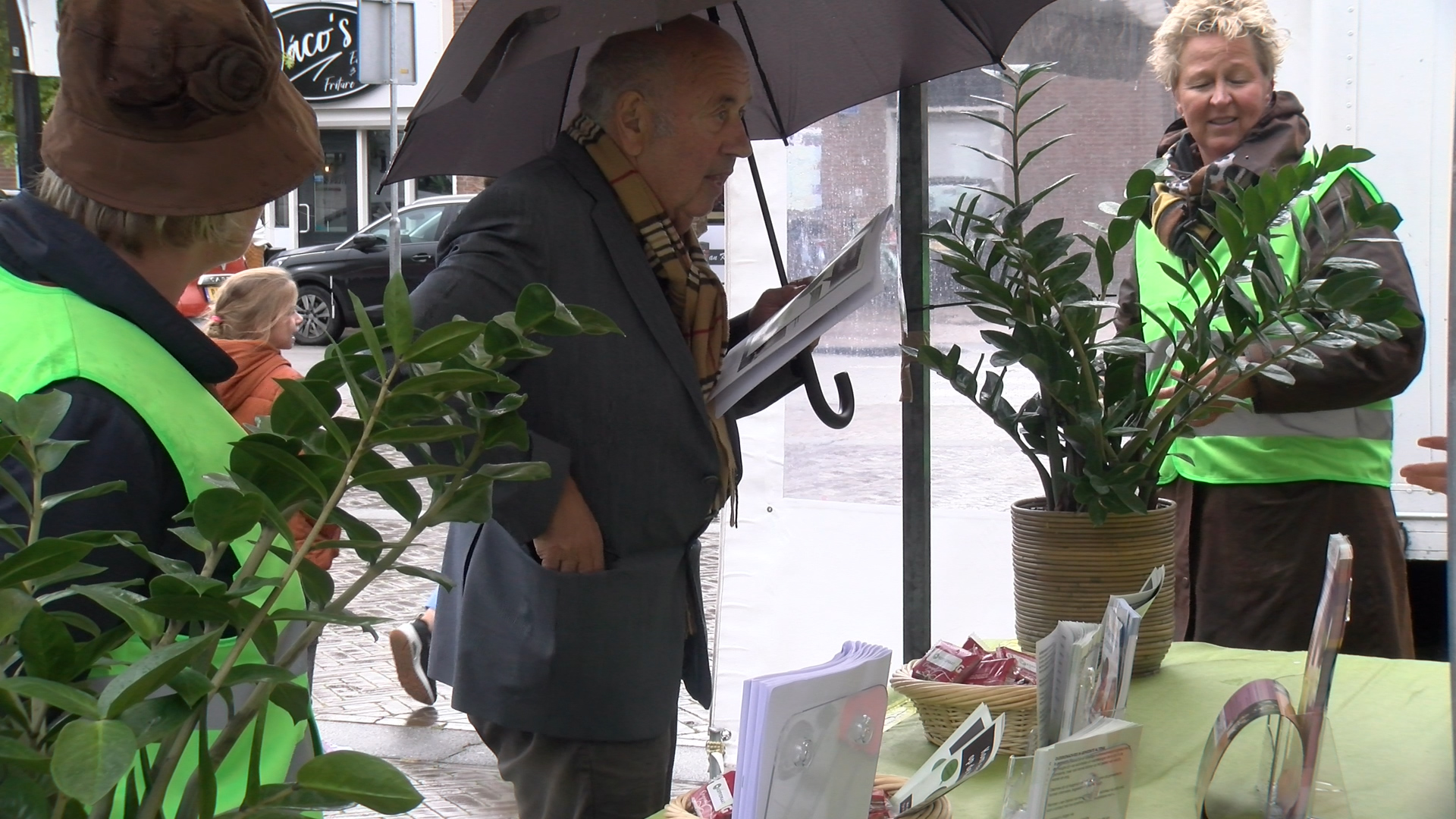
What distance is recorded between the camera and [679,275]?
6.32 ft

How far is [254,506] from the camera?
52 cm

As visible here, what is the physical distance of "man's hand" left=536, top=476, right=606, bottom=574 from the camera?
1764mm

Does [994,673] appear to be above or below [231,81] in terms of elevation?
below

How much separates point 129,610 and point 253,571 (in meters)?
0.06

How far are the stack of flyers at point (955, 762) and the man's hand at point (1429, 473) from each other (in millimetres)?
860

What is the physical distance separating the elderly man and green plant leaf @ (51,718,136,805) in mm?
1288

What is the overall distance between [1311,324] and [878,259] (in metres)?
0.52

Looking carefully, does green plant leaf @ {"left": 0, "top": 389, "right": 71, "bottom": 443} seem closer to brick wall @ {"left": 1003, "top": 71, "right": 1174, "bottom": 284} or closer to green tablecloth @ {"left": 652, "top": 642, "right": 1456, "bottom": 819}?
green tablecloth @ {"left": 652, "top": 642, "right": 1456, "bottom": 819}

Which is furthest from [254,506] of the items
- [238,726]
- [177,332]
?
[177,332]

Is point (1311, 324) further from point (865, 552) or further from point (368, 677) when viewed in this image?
point (368, 677)

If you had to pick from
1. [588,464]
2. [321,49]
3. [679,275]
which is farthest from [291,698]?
[321,49]

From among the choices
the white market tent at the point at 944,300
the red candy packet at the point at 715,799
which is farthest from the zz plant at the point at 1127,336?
the white market tent at the point at 944,300

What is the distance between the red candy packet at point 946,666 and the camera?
4.74 feet

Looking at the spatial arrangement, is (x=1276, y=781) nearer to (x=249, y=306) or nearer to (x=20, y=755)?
(x=20, y=755)
